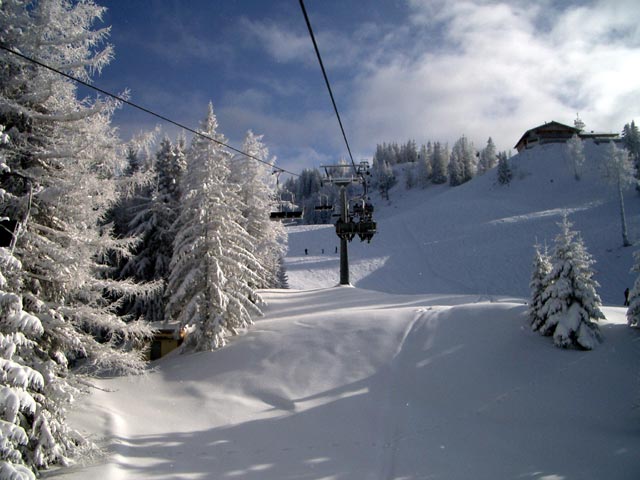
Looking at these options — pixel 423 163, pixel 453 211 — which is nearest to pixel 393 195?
pixel 423 163

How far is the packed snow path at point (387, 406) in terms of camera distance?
7.87 metres

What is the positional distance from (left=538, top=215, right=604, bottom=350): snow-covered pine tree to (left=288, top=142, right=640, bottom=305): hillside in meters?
24.3

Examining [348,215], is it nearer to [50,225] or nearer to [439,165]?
[50,225]

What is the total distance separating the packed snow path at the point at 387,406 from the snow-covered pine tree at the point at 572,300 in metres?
0.45

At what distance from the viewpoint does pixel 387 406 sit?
409 inches

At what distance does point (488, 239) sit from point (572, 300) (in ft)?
158

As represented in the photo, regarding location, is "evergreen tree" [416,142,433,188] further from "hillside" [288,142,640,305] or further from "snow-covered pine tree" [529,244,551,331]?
"snow-covered pine tree" [529,244,551,331]

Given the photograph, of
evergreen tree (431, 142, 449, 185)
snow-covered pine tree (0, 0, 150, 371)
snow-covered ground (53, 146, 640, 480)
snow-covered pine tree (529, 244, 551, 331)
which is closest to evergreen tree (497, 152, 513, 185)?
evergreen tree (431, 142, 449, 185)

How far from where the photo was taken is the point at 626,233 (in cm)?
4575

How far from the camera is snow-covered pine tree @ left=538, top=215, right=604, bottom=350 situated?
11.6 meters

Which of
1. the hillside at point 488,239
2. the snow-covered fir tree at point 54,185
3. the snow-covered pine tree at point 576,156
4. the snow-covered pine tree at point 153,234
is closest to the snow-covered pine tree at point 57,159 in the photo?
the snow-covered fir tree at point 54,185

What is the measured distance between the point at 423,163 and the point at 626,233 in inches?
3459

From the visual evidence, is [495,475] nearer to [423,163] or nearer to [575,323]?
[575,323]

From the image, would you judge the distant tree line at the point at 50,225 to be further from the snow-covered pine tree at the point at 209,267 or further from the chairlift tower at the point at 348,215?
the chairlift tower at the point at 348,215
